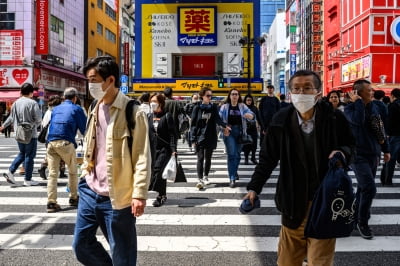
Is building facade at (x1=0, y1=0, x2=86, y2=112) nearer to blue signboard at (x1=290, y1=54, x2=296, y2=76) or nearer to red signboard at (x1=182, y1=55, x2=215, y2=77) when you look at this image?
red signboard at (x1=182, y1=55, x2=215, y2=77)

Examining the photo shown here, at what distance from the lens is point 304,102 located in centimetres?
315

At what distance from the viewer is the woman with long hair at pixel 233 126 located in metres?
9.01

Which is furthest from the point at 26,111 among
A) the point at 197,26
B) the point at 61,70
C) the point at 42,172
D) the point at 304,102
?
the point at 61,70

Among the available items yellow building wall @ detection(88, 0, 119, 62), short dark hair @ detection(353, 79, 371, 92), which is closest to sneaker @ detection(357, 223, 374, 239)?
short dark hair @ detection(353, 79, 371, 92)

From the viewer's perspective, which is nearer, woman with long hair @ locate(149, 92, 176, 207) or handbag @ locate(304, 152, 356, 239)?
handbag @ locate(304, 152, 356, 239)

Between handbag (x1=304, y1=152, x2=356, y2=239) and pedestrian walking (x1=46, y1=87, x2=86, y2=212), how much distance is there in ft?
15.6

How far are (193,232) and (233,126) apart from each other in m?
3.63

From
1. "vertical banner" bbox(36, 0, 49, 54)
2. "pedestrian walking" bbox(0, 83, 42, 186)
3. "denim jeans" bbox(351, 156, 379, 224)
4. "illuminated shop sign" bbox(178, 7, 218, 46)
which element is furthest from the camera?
"vertical banner" bbox(36, 0, 49, 54)

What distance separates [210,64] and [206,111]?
64.6ft

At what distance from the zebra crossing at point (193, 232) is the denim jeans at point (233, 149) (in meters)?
0.41

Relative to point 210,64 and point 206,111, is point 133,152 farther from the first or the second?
point 210,64

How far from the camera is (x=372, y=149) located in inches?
212

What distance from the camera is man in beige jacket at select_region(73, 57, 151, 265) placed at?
10.4 ft

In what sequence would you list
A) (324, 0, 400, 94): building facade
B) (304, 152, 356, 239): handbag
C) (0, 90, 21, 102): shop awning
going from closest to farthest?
(304, 152, 356, 239): handbag < (0, 90, 21, 102): shop awning < (324, 0, 400, 94): building facade
